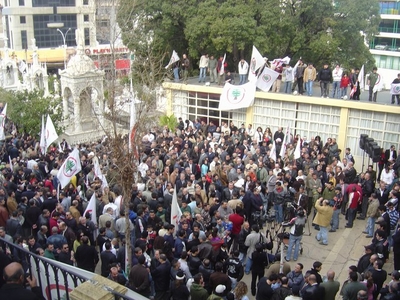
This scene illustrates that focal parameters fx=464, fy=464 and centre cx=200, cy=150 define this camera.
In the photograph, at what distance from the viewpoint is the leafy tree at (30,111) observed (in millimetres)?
22203

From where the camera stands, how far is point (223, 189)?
13.8 metres

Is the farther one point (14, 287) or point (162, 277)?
point (162, 277)

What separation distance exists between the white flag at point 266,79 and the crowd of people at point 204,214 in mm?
3435

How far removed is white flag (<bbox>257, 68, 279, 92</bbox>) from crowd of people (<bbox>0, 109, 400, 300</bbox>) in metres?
3.43

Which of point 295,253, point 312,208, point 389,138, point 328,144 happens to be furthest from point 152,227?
point 389,138

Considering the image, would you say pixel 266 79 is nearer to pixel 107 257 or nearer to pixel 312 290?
pixel 107 257

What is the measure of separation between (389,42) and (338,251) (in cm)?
5625

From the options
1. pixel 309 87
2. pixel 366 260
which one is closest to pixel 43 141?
pixel 309 87

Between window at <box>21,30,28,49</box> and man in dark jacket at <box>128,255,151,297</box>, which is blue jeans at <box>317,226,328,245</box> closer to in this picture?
man in dark jacket at <box>128,255,151,297</box>

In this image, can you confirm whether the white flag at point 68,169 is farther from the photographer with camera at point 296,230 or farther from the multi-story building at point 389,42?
the multi-story building at point 389,42

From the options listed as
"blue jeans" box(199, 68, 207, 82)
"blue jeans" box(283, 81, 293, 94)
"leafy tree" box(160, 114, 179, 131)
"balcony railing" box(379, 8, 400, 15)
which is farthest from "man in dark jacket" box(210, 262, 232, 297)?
"balcony railing" box(379, 8, 400, 15)

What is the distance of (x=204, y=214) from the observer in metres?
12.0

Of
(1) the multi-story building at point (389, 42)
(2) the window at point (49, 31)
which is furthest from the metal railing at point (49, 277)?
(2) the window at point (49, 31)

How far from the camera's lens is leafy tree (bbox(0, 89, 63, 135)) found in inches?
874
